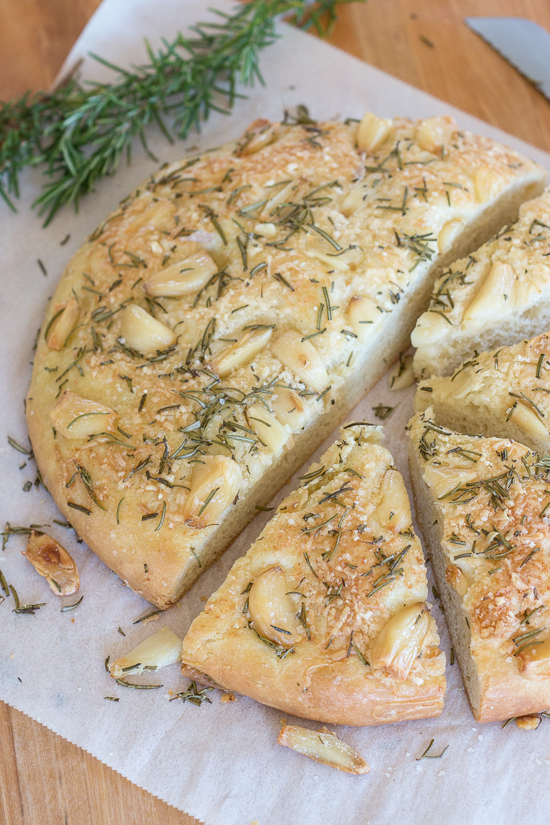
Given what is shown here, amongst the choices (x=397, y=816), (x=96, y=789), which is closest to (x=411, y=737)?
(x=397, y=816)

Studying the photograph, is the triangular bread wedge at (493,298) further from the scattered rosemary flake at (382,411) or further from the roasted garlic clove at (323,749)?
the roasted garlic clove at (323,749)

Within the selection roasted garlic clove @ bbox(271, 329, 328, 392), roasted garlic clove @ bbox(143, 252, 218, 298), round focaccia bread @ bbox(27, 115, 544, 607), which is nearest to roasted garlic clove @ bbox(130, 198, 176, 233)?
round focaccia bread @ bbox(27, 115, 544, 607)

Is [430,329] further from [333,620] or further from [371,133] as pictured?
[333,620]

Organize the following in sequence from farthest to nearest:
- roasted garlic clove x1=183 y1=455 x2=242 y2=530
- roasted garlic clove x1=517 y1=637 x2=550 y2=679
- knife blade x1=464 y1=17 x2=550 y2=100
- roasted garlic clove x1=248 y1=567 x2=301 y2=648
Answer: knife blade x1=464 y1=17 x2=550 y2=100
roasted garlic clove x1=183 y1=455 x2=242 y2=530
roasted garlic clove x1=248 y1=567 x2=301 y2=648
roasted garlic clove x1=517 y1=637 x2=550 y2=679

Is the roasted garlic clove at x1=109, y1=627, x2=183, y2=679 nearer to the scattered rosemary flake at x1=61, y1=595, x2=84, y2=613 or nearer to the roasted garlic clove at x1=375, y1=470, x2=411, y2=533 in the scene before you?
the scattered rosemary flake at x1=61, y1=595, x2=84, y2=613

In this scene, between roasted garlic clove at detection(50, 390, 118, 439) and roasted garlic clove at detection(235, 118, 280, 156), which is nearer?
roasted garlic clove at detection(50, 390, 118, 439)
